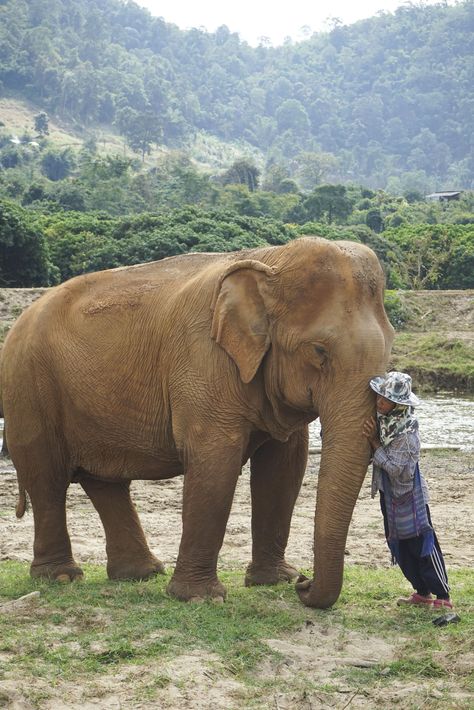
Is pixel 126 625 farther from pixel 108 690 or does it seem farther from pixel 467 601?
pixel 467 601

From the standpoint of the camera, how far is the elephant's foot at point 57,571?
8414 mm

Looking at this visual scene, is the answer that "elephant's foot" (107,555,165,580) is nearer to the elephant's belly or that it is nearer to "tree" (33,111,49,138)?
the elephant's belly

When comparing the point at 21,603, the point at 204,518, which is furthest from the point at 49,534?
the point at 204,518

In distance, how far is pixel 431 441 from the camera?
19.2 m

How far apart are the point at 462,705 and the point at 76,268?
129ft

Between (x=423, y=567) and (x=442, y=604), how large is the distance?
0.29m

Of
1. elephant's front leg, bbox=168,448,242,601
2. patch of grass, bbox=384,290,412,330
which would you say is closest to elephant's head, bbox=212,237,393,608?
elephant's front leg, bbox=168,448,242,601

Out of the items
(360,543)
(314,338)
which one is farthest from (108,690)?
(360,543)

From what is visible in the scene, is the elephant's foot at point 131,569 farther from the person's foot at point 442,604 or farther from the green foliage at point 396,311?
the green foliage at point 396,311

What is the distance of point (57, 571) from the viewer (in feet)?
27.7

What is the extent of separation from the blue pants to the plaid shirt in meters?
0.21

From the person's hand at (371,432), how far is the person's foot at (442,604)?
1156 millimetres

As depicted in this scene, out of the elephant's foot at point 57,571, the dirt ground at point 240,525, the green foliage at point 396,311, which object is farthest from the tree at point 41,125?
the elephant's foot at point 57,571

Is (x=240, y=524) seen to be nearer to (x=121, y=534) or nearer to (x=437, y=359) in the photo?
(x=121, y=534)
